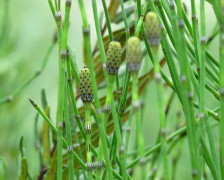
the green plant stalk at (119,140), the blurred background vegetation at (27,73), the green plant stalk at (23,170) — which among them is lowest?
the blurred background vegetation at (27,73)

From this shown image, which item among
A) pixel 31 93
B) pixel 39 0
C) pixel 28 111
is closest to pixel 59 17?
pixel 28 111

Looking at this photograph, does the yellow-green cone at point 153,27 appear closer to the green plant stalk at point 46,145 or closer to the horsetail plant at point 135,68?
the horsetail plant at point 135,68

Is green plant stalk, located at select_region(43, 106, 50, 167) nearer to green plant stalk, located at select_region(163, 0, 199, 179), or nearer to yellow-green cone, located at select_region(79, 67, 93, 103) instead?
yellow-green cone, located at select_region(79, 67, 93, 103)

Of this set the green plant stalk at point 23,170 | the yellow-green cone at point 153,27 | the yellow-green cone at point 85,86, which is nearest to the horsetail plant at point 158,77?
the yellow-green cone at point 153,27

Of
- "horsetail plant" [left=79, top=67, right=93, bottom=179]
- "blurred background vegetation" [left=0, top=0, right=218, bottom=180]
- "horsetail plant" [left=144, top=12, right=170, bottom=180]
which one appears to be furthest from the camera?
"blurred background vegetation" [left=0, top=0, right=218, bottom=180]

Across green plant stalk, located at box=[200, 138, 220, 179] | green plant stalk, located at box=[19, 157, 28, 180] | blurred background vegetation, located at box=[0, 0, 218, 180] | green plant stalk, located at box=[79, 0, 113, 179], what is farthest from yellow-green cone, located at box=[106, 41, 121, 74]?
blurred background vegetation, located at box=[0, 0, 218, 180]

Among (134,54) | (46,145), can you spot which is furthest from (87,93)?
(46,145)

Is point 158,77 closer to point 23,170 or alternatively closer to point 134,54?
point 134,54

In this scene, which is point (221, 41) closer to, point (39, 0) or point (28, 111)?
point (28, 111)
